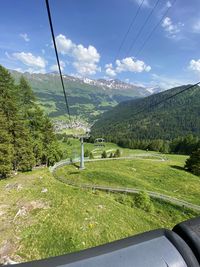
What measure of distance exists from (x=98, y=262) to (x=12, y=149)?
32.8 metres

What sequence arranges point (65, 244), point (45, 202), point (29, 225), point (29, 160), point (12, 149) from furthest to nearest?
1. point (29, 160)
2. point (12, 149)
3. point (45, 202)
4. point (29, 225)
5. point (65, 244)

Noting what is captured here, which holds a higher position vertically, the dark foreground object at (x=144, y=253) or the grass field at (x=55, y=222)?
the dark foreground object at (x=144, y=253)

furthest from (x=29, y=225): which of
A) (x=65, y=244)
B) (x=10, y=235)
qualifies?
(x=65, y=244)

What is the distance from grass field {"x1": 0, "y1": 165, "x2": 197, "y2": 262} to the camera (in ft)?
34.4

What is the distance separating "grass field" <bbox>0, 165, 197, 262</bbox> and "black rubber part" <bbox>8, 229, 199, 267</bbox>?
9327 mm

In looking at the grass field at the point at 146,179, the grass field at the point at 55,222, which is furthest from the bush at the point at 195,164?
the grass field at the point at 55,222

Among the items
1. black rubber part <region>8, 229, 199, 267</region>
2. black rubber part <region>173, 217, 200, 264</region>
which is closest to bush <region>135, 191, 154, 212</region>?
black rubber part <region>173, 217, 200, 264</region>

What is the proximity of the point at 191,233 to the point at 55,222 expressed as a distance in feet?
40.5

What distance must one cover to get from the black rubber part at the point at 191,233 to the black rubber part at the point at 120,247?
0.04 metres

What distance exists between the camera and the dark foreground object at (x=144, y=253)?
5.57ft

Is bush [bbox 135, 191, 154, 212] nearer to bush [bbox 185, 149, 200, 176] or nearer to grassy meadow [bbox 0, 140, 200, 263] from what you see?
grassy meadow [bbox 0, 140, 200, 263]

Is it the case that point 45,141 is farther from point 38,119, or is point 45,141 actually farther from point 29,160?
point 29,160

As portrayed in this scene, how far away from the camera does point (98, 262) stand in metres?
1.69

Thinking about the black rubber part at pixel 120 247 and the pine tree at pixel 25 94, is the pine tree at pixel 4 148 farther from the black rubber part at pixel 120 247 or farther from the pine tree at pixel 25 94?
the black rubber part at pixel 120 247
